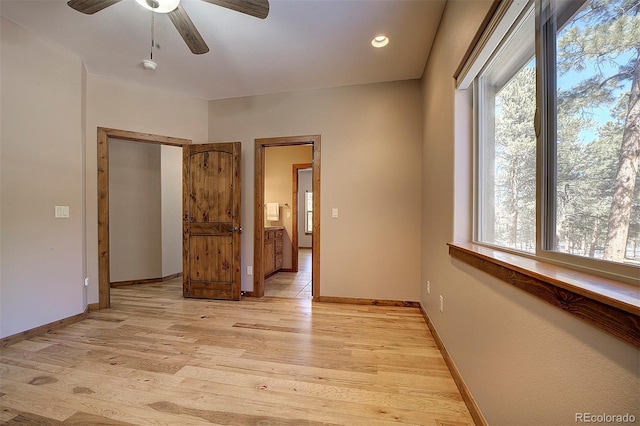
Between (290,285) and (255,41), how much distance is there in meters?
3.21

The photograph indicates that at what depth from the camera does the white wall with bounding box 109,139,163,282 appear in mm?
3865

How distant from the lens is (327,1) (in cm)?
184

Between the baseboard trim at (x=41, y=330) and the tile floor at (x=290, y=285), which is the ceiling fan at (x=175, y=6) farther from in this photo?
the tile floor at (x=290, y=285)

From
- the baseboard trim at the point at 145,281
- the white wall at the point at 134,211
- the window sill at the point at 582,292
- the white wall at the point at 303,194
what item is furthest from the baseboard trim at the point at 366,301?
the white wall at the point at 303,194

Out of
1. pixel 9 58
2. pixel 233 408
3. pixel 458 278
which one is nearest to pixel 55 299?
pixel 9 58

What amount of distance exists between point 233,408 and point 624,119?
2.03 m

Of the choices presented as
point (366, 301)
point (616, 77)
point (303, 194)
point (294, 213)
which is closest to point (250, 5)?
point (616, 77)

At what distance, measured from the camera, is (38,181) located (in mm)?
2297

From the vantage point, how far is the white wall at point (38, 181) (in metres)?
2.12

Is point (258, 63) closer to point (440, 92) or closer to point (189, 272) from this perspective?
point (440, 92)

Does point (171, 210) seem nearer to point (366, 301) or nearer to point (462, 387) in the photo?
point (366, 301)

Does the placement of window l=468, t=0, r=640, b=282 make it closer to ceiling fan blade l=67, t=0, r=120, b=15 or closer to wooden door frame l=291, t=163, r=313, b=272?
ceiling fan blade l=67, t=0, r=120, b=15

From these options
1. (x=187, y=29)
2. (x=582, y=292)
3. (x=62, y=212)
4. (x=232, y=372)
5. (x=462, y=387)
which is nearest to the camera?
(x=582, y=292)

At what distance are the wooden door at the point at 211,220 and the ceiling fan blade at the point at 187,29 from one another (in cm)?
131
